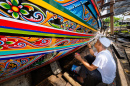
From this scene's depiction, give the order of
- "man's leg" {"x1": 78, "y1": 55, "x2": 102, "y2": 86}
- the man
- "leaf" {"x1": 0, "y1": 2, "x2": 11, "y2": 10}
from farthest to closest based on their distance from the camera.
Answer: "man's leg" {"x1": 78, "y1": 55, "x2": 102, "y2": 86}
the man
"leaf" {"x1": 0, "y1": 2, "x2": 11, "y2": 10}

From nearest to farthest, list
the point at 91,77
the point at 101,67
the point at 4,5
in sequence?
the point at 4,5 < the point at 101,67 < the point at 91,77

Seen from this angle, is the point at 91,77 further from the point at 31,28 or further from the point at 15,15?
the point at 15,15

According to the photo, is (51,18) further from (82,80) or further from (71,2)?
(82,80)

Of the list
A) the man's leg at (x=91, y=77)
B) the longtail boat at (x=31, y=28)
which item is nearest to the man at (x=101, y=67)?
the man's leg at (x=91, y=77)

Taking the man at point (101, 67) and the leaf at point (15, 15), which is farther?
the man at point (101, 67)

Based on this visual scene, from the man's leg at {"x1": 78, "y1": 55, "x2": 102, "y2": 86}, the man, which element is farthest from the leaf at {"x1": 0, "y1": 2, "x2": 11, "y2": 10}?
the man's leg at {"x1": 78, "y1": 55, "x2": 102, "y2": 86}

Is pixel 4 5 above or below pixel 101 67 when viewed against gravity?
above

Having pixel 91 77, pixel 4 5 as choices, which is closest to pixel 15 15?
pixel 4 5

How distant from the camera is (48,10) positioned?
797 mm

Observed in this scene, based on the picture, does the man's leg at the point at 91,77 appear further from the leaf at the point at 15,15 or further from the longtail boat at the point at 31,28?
the leaf at the point at 15,15

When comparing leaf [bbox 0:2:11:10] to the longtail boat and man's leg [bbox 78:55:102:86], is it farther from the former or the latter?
man's leg [bbox 78:55:102:86]

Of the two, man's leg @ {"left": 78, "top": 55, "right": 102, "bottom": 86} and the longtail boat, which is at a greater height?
the longtail boat

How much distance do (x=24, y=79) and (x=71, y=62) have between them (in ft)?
3.88

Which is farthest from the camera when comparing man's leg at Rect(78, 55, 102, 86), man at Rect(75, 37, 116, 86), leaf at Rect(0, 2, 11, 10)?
man's leg at Rect(78, 55, 102, 86)
